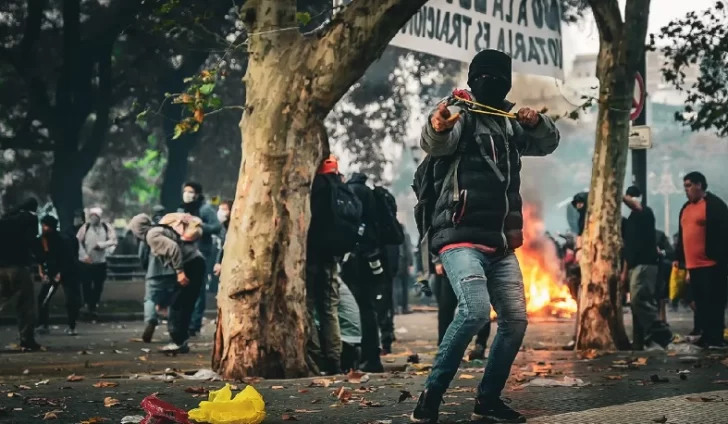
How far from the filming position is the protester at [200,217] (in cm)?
1684

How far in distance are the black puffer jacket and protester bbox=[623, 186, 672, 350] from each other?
8168mm

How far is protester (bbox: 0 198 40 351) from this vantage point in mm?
15797

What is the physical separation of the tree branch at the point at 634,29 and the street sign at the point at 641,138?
5.90ft

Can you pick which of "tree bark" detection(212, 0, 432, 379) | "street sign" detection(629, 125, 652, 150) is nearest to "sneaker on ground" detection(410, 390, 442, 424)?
"tree bark" detection(212, 0, 432, 379)

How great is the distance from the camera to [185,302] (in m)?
15.1

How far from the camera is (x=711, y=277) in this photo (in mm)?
15062

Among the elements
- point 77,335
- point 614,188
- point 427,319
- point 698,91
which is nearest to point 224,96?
point 427,319

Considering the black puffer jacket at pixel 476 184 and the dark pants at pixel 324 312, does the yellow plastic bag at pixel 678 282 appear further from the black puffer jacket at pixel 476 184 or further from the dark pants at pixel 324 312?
the black puffer jacket at pixel 476 184

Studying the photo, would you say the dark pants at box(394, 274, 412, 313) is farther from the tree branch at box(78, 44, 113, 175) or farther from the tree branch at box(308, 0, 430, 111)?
the tree branch at box(308, 0, 430, 111)

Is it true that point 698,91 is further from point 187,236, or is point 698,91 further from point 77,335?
point 77,335

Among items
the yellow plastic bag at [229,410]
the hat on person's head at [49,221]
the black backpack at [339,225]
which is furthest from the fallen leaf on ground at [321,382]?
the hat on person's head at [49,221]

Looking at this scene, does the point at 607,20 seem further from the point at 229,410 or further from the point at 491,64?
the point at 229,410

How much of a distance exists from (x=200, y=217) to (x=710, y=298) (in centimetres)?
667

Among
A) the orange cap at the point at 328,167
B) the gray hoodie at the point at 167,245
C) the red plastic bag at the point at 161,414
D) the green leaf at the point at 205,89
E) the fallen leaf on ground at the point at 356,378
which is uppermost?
the green leaf at the point at 205,89
